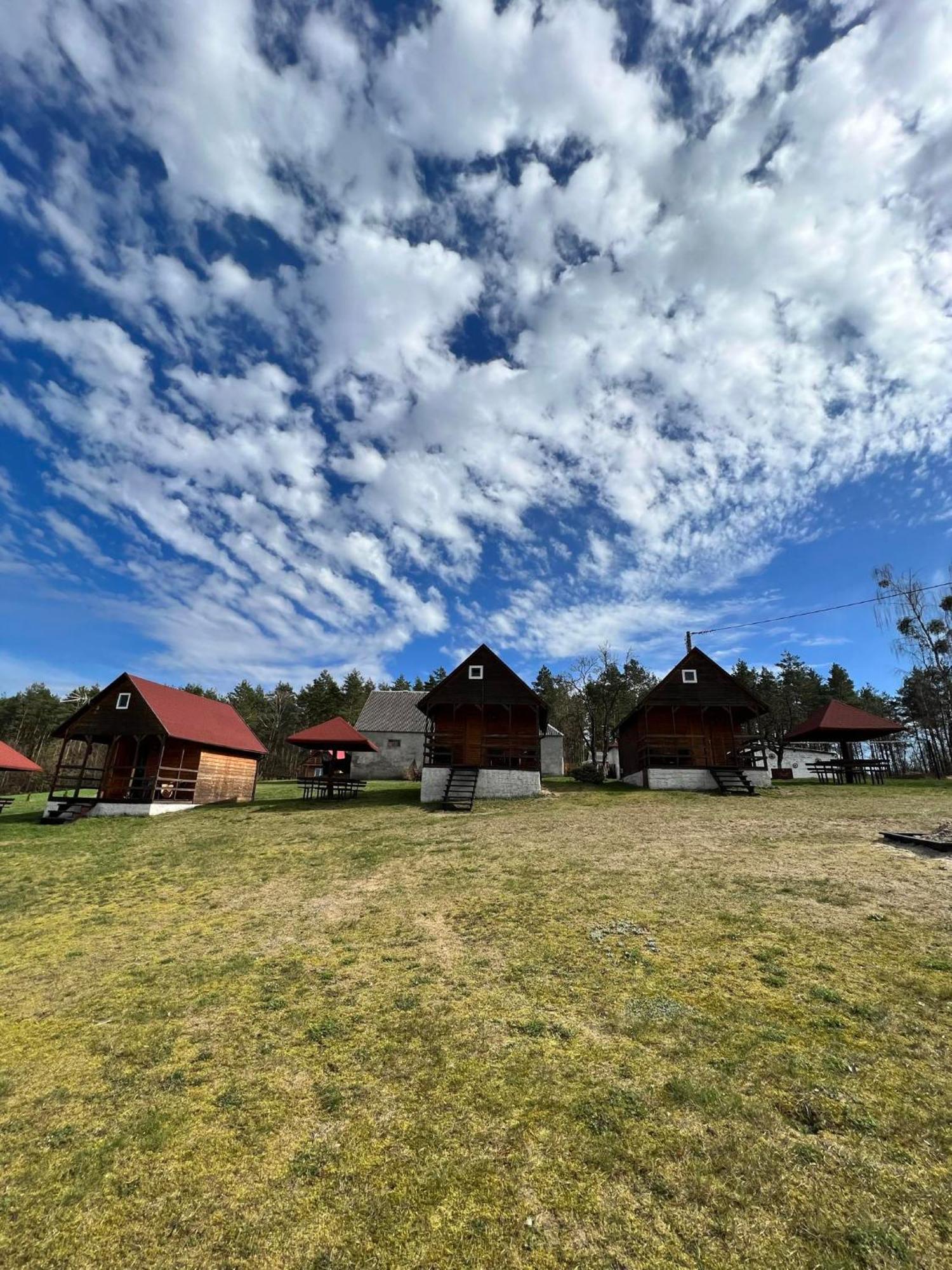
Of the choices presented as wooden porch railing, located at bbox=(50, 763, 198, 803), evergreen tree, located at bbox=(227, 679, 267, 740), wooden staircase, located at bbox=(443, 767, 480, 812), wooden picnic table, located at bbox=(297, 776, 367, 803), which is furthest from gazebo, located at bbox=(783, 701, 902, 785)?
evergreen tree, located at bbox=(227, 679, 267, 740)

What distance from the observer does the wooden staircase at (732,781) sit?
83.5ft

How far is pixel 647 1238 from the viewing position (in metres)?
3.57

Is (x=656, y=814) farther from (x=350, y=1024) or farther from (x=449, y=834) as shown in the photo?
(x=350, y=1024)

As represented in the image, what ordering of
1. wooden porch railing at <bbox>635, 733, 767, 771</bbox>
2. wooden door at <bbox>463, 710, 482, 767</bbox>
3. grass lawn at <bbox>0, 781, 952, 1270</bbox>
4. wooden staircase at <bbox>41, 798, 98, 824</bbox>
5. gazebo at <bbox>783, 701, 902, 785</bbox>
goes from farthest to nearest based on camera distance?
wooden door at <bbox>463, 710, 482, 767</bbox> < gazebo at <bbox>783, 701, 902, 785</bbox> < wooden porch railing at <bbox>635, 733, 767, 771</bbox> < wooden staircase at <bbox>41, 798, 98, 824</bbox> < grass lawn at <bbox>0, 781, 952, 1270</bbox>

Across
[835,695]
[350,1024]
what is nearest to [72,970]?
[350,1024]

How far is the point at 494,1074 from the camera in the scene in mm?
5395

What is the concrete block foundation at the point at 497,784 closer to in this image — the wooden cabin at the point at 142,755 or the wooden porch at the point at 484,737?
the wooden porch at the point at 484,737

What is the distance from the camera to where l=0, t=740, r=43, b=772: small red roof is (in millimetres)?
30569

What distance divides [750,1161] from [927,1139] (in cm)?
140

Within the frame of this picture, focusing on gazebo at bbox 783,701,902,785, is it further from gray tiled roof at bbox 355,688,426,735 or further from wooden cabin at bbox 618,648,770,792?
gray tiled roof at bbox 355,688,426,735

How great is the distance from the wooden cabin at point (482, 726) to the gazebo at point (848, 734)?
1487 centimetres

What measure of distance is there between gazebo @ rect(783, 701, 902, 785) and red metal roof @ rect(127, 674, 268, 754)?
3210cm

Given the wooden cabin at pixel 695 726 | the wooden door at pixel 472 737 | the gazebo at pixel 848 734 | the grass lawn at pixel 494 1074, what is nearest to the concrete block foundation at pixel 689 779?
the wooden cabin at pixel 695 726

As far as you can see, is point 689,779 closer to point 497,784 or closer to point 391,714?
point 497,784
